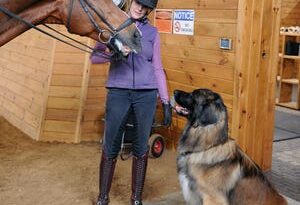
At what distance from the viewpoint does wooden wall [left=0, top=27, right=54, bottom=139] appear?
532 centimetres

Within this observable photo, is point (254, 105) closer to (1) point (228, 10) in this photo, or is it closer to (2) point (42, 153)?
(1) point (228, 10)

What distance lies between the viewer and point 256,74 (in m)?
4.00

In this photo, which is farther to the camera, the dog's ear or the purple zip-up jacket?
the purple zip-up jacket

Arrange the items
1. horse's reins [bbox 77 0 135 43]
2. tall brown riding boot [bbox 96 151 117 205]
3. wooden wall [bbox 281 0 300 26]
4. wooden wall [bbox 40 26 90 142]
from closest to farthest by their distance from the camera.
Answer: horse's reins [bbox 77 0 135 43]
tall brown riding boot [bbox 96 151 117 205]
wooden wall [bbox 40 26 90 142]
wooden wall [bbox 281 0 300 26]

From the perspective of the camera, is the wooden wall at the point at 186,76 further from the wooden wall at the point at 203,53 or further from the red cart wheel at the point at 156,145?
the red cart wheel at the point at 156,145

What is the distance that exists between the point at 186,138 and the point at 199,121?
0.19 metres

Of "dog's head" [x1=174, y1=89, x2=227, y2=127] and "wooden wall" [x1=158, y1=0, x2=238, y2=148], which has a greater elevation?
"wooden wall" [x1=158, y1=0, x2=238, y2=148]

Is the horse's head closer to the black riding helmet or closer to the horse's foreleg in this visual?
the horse's foreleg

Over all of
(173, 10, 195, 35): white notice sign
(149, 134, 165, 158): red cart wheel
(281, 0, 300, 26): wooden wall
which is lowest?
(149, 134, 165, 158): red cart wheel

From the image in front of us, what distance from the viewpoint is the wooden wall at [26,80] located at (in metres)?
5.32

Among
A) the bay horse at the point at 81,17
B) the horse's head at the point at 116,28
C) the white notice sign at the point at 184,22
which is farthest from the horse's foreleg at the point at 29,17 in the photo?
the white notice sign at the point at 184,22

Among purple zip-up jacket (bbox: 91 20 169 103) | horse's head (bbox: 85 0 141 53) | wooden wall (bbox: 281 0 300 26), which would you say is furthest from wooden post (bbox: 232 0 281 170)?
wooden wall (bbox: 281 0 300 26)

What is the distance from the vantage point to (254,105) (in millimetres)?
4070

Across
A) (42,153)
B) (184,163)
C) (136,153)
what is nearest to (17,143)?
(42,153)
